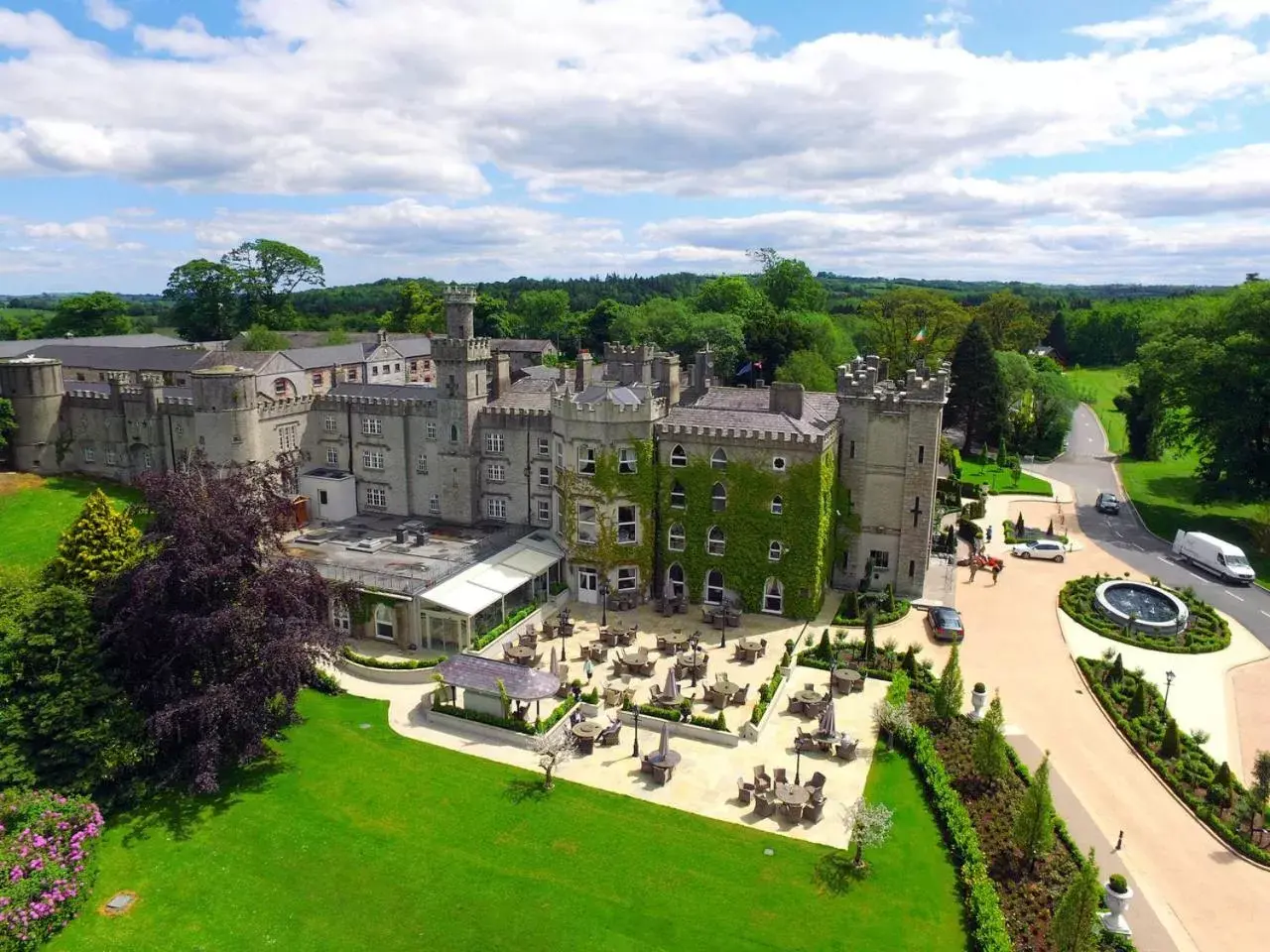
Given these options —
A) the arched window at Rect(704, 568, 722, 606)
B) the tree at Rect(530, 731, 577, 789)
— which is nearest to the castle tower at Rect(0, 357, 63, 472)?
the tree at Rect(530, 731, 577, 789)

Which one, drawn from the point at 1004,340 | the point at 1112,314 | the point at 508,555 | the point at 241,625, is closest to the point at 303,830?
the point at 241,625

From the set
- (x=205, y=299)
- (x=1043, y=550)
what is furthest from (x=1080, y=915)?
(x=205, y=299)

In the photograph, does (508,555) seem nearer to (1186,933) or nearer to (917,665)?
(917,665)

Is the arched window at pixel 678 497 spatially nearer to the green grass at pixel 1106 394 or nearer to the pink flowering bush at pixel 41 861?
the pink flowering bush at pixel 41 861

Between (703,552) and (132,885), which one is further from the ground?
(703,552)

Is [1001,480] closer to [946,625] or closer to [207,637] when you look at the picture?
[946,625]

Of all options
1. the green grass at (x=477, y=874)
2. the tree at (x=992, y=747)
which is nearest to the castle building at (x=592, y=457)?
the green grass at (x=477, y=874)
